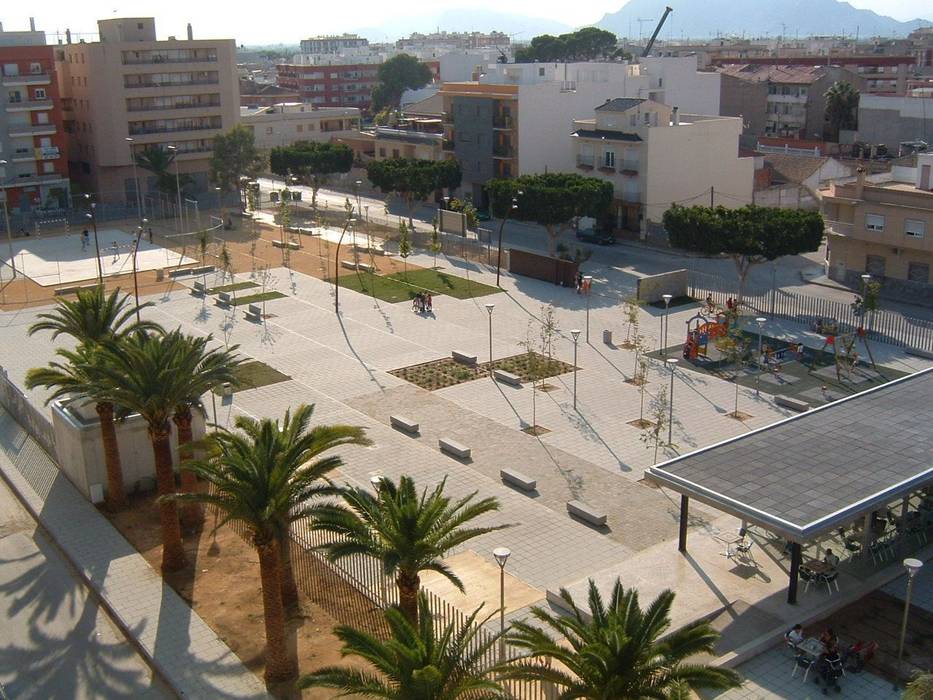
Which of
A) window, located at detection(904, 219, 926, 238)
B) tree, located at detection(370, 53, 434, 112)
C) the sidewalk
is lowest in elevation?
the sidewalk

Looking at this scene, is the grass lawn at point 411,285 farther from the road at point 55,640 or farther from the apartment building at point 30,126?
the apartment building at point 30,126

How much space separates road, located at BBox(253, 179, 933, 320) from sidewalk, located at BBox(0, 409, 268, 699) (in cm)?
2898

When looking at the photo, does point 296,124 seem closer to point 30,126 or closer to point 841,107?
point 30,126

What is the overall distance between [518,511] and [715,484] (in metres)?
6.05

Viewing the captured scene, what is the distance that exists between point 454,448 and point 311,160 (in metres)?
49.8

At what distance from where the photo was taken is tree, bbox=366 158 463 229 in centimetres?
6384

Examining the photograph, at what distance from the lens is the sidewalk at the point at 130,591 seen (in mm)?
19109

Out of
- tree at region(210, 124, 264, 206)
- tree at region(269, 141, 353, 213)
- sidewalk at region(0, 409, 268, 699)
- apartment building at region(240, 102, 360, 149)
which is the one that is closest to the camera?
sidewalk at region(0, 409, 268, 699)

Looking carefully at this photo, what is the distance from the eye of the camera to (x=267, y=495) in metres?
18.4

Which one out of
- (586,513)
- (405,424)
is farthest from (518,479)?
(405,424)

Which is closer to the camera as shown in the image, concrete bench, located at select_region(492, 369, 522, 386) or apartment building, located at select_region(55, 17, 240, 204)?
concrete bench, located at select_region(492, 369, 522, 386)

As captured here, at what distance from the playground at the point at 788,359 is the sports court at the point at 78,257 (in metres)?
30.8

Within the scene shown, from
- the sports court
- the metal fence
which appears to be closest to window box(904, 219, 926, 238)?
the metal fence

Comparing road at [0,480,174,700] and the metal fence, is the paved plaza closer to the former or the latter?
the metal fence
